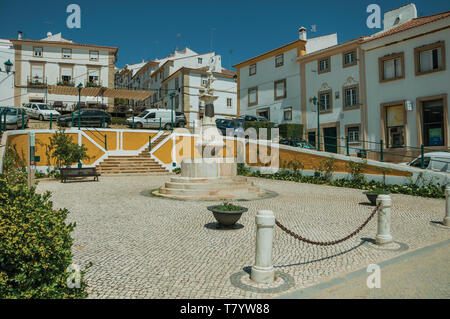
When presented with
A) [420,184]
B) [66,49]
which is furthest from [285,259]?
[66,49]

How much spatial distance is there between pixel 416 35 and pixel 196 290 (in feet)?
74.6

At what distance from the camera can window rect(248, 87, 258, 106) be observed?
108 ft

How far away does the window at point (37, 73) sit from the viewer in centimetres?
3775

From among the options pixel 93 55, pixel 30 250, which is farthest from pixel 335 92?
pixel 93 55

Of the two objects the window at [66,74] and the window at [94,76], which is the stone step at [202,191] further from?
the window at [66,74]

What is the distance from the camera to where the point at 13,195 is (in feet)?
10.7

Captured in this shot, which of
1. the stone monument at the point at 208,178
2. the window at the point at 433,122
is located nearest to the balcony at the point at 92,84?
the stone monument at the point at 208,178

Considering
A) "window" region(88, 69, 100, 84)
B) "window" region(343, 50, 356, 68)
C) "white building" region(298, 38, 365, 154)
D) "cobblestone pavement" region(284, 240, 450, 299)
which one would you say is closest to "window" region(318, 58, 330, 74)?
"white building" region(298, 38, 365, 154)

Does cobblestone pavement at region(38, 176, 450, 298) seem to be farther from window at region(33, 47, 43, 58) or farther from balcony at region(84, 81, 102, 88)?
window at region(33, 47, 43, 58)

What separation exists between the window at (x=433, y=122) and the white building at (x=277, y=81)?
33.0 ft

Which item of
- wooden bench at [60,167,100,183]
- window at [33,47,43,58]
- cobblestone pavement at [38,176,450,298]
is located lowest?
cobblestone pavement at [38,176,450,298]

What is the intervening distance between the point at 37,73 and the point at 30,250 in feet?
140

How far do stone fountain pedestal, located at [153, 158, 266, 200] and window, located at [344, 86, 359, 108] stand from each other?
15.3m

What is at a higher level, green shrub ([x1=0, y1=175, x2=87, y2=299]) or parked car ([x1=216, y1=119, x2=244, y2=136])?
parked car ([x1=216, y1=119, x2=244, y2=136])
